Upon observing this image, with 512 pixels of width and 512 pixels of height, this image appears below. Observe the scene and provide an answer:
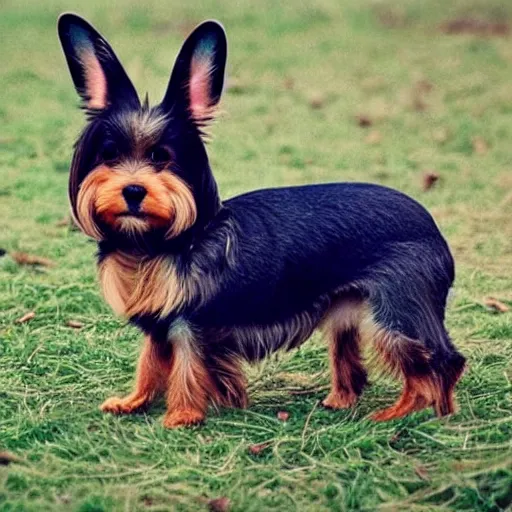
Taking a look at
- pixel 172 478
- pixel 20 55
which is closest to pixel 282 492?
pixel 172 478

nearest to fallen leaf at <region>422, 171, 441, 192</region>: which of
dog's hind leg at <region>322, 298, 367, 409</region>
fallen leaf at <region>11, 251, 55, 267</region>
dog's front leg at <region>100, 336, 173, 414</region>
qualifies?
fallen leaf at <region>11, 251, 55, 267</region>

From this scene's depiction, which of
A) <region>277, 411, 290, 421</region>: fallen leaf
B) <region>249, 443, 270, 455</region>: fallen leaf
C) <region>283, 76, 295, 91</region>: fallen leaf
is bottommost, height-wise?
<region>277, 411, 290, 421</region>: fallen leaf

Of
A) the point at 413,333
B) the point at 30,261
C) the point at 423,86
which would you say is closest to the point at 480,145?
the point at 423,86

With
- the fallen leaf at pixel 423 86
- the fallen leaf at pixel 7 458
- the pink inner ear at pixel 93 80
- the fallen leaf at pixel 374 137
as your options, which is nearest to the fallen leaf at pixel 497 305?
the pink inner ear at pixel 93 80

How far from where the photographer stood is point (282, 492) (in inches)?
148

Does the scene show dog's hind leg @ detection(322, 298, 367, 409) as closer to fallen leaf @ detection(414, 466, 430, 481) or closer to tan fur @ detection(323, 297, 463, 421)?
tan fur @ detection(323, 297, 463, 421)

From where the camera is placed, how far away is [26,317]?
550 centimetres

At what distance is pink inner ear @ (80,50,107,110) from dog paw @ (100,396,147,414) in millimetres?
1086

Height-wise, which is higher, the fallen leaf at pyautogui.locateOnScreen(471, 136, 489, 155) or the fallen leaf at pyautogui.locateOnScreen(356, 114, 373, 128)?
the fallen leaf at pyautogui.locateOnScreen(356, 114, 373, 128)

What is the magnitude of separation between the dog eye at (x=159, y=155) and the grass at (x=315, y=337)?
3.11 feet

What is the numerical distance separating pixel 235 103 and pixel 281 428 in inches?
267

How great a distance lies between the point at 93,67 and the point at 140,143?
14.8 inches

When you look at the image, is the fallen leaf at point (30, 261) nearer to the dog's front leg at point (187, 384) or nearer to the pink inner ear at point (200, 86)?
the dog's front leg at point (187, 384)

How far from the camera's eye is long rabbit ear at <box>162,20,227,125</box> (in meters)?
4.17
